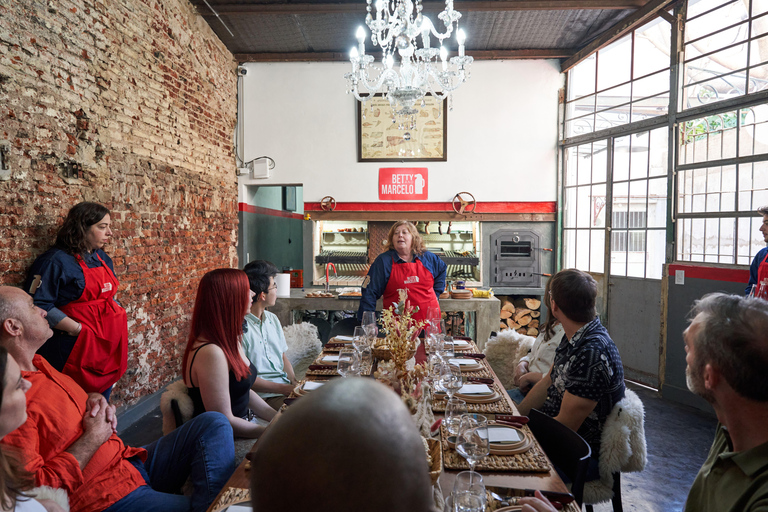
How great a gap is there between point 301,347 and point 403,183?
4.16m

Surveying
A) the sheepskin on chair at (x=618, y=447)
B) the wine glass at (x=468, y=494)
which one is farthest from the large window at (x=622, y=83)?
the wine glass at (x=468, y=494)

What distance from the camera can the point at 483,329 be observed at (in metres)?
5.98

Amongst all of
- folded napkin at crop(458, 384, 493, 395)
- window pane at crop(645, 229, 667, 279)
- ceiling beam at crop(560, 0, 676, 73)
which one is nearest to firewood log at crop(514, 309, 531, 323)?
window pane at crop(645, 229, 667, 279)

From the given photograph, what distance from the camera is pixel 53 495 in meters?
1.62

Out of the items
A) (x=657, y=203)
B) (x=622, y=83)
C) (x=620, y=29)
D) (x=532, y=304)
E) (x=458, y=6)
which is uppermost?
(x=458, y=6)

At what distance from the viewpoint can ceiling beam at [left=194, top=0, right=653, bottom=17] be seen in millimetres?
5859

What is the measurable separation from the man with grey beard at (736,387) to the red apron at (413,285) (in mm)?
3335

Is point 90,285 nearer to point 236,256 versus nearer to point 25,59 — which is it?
point 25,59

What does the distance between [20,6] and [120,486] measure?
3.39 m

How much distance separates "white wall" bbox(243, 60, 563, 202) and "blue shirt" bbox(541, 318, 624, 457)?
538 centimetres

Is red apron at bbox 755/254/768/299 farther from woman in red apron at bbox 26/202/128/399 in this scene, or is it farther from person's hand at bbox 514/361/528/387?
woman in red apron at bbox 26/202/128/399

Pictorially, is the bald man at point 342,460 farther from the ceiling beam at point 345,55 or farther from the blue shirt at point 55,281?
the ceiling beam at point 345,55

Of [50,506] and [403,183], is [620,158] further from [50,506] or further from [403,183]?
[50,506]

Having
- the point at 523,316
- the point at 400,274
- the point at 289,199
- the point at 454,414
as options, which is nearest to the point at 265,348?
→ the point at 400,274
